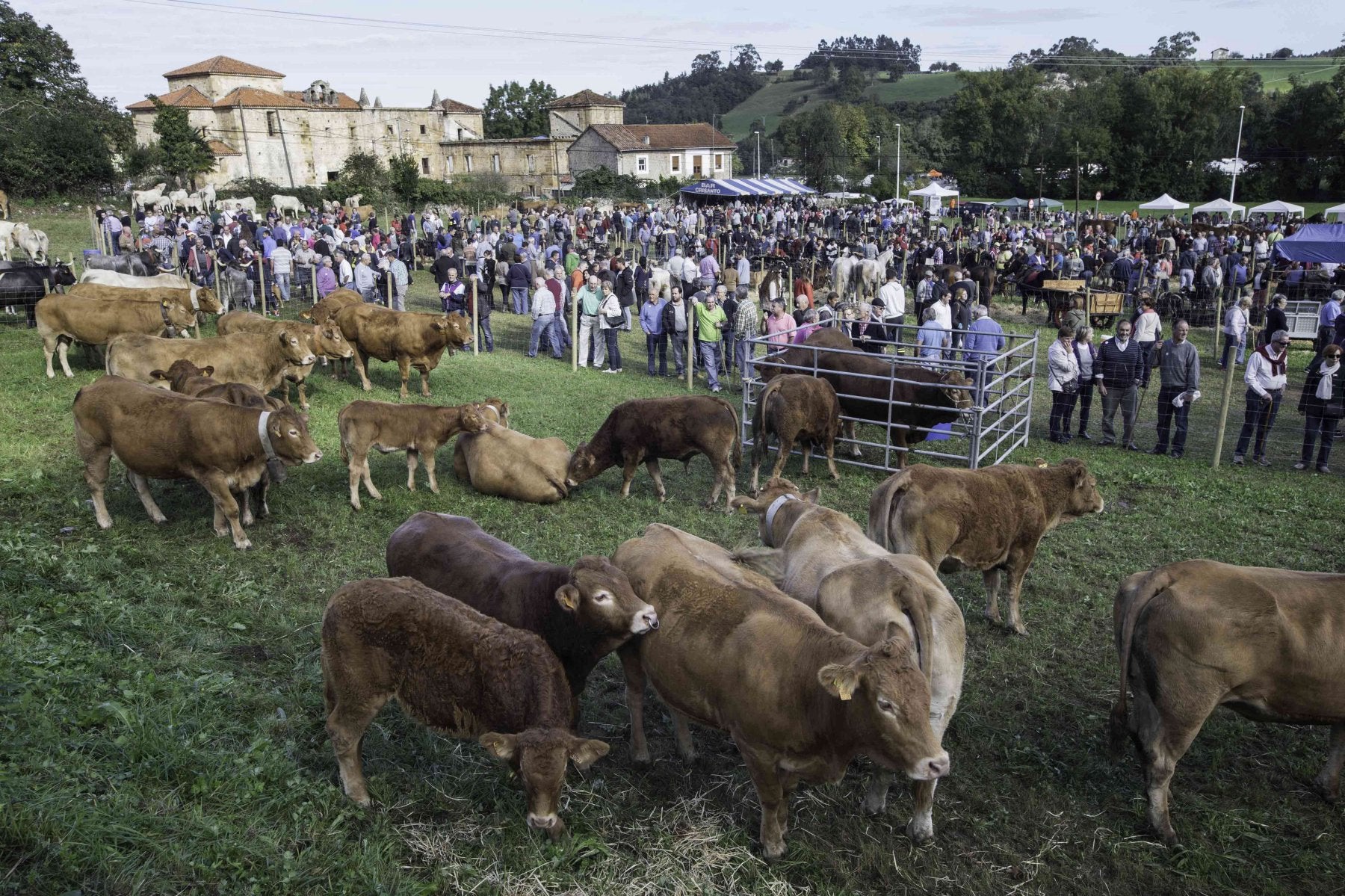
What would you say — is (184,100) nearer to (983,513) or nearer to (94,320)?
(94,320)

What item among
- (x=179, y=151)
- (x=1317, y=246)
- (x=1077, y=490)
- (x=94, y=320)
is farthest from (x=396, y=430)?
(x=179, y=151)

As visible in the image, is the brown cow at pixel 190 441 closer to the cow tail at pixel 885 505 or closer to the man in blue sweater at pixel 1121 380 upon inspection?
the cow tail at pixel 885 505

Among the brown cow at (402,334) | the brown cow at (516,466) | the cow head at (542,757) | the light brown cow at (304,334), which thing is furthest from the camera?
the brown cow at (402,334)

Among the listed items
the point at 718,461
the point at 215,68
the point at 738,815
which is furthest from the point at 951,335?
the point at 215,68

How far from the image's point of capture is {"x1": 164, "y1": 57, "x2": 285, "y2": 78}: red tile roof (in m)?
62.2

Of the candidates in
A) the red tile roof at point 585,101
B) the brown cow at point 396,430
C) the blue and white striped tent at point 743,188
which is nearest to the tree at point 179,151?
the blue and white striped tent at point 743,188

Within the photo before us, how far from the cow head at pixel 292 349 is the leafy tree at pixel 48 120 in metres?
35.0

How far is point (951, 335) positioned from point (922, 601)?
1065 cm

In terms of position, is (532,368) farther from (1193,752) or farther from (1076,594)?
(1193,752)

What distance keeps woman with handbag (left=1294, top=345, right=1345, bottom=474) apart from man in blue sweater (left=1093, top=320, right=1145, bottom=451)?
1861 millimetres

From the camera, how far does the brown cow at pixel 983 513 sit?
6930 mm

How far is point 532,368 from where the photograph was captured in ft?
54.7

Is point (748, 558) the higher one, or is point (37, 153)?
point (37, 153)

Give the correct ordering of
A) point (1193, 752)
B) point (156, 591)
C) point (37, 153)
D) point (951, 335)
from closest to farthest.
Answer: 1. point (1193, 752)
2. point (156, 591)
3. point (951, 335)
4. point (37, 153)
